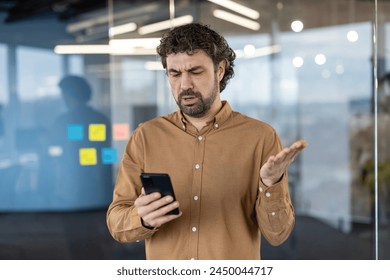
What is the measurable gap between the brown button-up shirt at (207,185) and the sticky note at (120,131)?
10.4ft

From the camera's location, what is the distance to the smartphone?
83.9 inches

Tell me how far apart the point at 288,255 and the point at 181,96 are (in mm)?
3842

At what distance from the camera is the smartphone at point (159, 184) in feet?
6.99

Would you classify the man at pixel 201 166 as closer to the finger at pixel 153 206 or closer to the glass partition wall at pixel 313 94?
the finger at pixel 153 206

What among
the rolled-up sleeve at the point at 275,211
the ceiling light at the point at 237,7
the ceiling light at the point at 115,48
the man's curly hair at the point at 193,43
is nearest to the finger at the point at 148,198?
the rolled-up sleeve at the point at 275,211

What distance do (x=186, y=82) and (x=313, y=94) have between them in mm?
3742

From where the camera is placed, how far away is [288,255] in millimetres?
5922

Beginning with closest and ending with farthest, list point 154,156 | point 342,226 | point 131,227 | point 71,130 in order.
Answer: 1. point 131,227
2. point 154,156
3. point 71,130
4. point 342,226

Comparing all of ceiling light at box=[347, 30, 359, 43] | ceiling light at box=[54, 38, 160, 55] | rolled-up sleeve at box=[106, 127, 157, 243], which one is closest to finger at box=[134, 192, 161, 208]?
rolled-up sleeve at box=[106, 127, 157, 243]

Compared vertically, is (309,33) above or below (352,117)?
above

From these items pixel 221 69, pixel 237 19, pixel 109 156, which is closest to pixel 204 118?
pixel 221 69

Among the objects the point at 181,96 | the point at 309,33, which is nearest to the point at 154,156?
the point at 181,96

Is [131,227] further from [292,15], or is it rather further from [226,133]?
[292,15]

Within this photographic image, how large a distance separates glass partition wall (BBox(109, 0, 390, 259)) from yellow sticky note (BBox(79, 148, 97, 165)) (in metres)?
0.35
